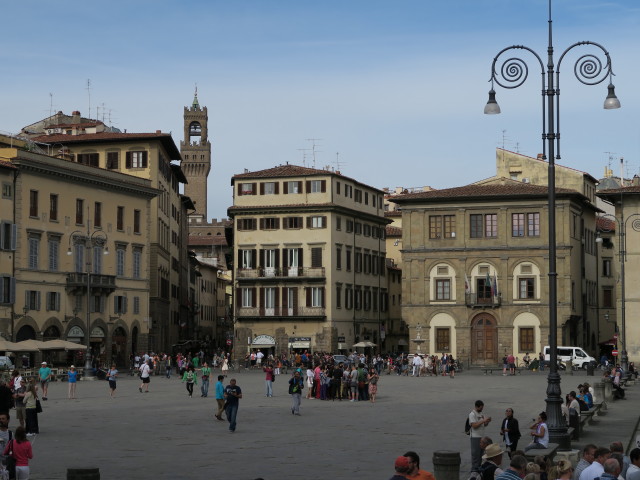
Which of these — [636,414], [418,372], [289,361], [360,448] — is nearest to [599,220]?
[289,361]

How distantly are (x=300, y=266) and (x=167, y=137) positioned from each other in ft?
50.1

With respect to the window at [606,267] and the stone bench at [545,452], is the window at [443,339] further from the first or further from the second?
the stone bench at [545,452]

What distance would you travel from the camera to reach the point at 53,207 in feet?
237

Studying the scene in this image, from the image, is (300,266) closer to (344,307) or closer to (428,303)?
(344,307)

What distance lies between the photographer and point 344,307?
3733 inches

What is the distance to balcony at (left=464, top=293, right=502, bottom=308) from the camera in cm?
8462

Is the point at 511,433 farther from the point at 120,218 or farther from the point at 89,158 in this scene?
the point at 89,158

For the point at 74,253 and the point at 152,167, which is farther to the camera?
the point at 152,167

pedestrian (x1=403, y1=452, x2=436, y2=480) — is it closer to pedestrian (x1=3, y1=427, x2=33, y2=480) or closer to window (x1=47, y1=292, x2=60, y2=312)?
pedestrian (x1=3, y1=427, x2=33, y2=480)

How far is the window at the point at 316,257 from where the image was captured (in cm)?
9275

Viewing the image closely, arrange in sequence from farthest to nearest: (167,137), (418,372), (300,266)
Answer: (300,266) → (167,137) → (418,372)

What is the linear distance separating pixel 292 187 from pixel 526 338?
21656mm

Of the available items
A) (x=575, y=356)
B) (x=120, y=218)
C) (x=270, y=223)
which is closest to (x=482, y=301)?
(x=575, y=356)

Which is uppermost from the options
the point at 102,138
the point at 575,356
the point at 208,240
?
the point at 102,138
